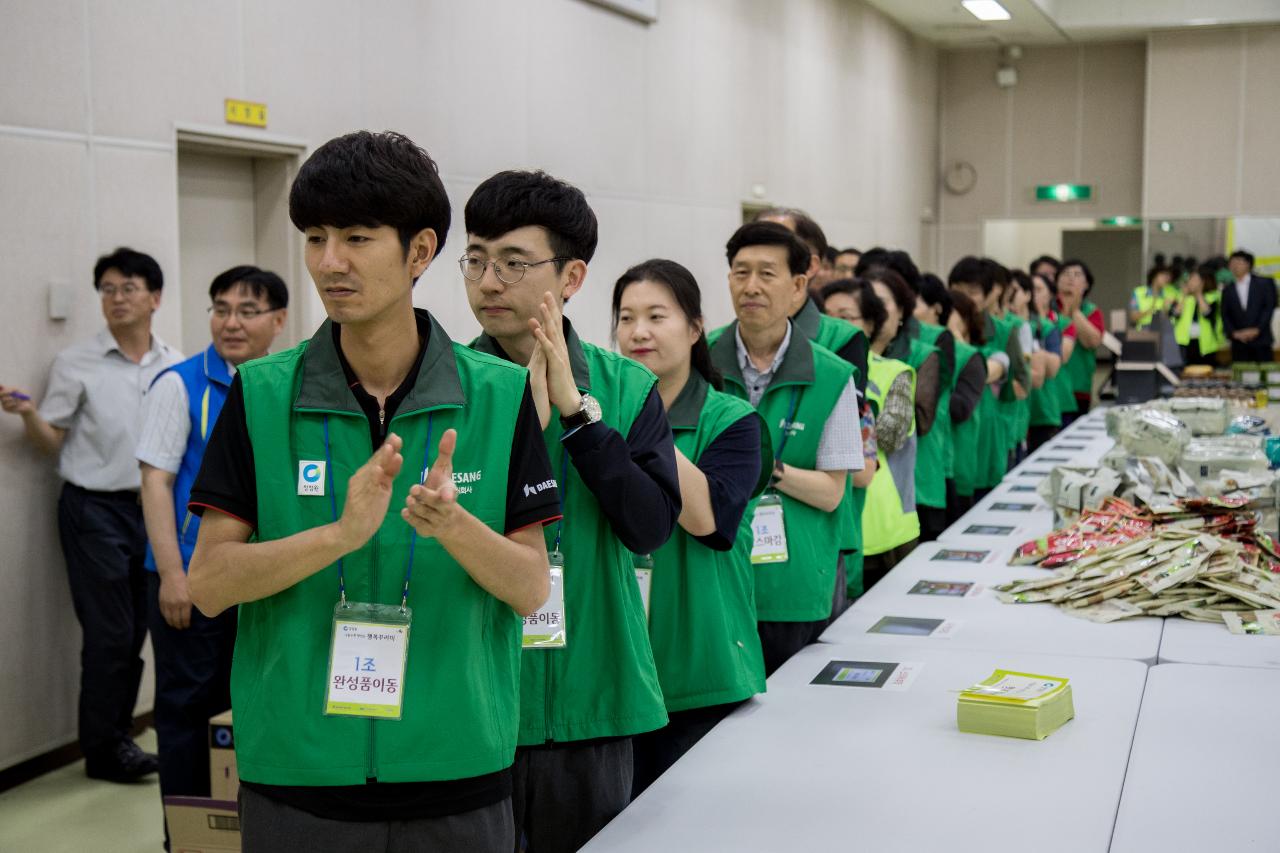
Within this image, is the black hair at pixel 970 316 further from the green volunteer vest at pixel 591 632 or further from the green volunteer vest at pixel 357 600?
the green volunteer vest at pixel 357 600

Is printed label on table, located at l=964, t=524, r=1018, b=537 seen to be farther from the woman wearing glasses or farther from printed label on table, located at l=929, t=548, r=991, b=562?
the woman wearing glasses

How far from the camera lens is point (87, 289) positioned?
15.1 feet

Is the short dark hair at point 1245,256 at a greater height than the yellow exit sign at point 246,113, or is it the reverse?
the yellow exit sign at point 246,113

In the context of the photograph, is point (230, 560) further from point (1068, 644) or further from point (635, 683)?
point (1068, 644)

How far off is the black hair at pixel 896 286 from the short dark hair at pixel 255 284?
227 centimetres

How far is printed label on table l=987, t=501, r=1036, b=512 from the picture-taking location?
4.83 meters

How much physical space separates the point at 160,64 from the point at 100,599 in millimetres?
1914

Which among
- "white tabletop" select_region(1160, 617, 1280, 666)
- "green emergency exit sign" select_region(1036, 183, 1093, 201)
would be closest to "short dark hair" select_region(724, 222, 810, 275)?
"white tabletop" select_region(1160, 617, 1280, 666)

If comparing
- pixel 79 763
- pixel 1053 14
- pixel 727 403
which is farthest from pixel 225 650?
pixel 1053 14

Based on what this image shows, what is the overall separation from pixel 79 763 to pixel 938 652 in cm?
316

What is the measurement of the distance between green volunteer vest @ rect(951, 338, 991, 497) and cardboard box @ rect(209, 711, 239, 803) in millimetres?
3716

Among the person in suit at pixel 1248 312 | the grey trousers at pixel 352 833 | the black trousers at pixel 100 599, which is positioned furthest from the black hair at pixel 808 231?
the person in suit at pixel 1248 312

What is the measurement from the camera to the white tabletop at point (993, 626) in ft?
9.87

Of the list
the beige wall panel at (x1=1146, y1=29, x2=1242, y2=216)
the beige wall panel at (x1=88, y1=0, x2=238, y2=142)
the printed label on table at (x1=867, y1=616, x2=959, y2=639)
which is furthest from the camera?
the beige wall panel at (x1=1146, y1=29, x2=1242, y2=216)
